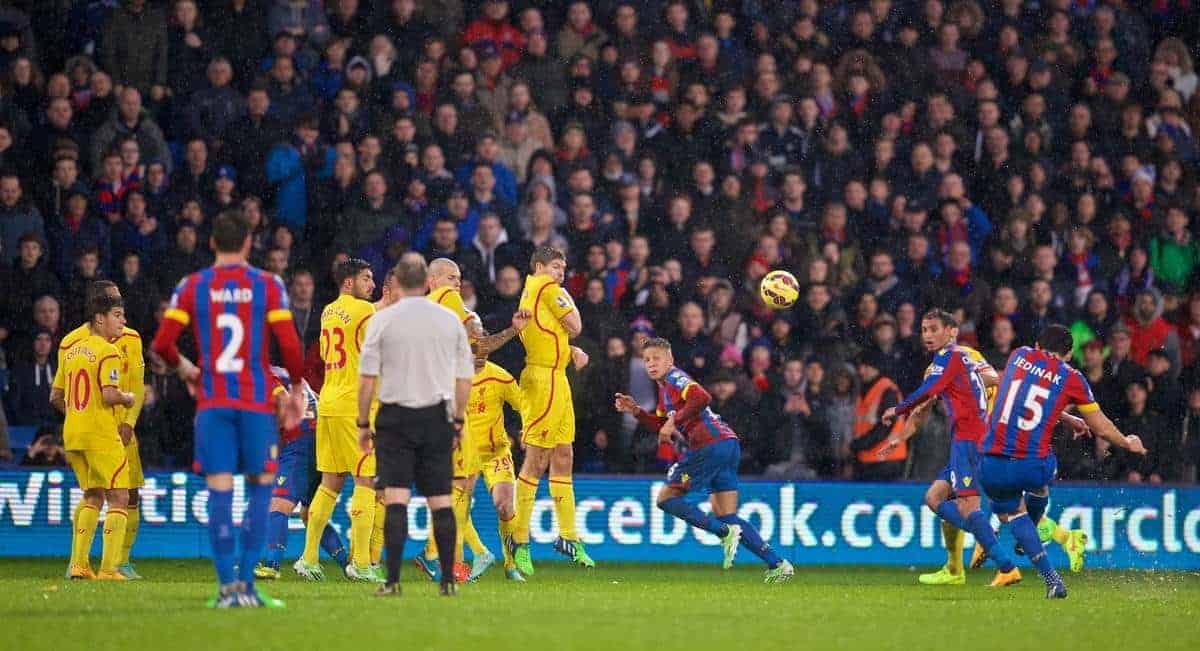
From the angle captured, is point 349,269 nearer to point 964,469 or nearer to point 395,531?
point 395,531

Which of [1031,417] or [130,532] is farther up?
[1031,417]

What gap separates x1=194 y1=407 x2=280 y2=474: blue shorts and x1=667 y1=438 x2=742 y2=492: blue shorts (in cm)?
540

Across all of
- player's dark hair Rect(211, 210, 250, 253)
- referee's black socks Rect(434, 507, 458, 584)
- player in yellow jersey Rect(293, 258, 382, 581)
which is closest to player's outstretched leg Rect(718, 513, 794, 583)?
player in yellow jersey Rect(293, 258, 382, 581)

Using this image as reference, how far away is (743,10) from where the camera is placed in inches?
872

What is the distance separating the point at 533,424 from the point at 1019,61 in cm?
997

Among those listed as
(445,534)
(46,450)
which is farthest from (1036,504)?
(46,450)

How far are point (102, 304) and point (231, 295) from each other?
398cm

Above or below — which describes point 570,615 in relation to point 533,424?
below

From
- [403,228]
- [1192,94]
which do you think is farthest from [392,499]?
[1192,94]

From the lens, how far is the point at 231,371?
33.2ft

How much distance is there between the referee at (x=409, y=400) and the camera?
10.8 m

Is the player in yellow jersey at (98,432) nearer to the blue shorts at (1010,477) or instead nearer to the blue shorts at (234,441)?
the blue shorts at (234,441)

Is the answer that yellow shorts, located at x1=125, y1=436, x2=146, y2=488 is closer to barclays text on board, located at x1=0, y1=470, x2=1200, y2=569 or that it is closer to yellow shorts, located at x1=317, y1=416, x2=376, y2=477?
yellow shorts, located at x1=317, y1=416, x2=376, y2=477

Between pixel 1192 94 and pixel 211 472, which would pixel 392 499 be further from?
pixel 1192 94
